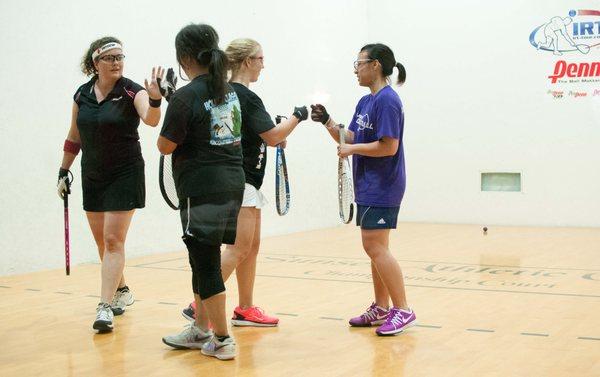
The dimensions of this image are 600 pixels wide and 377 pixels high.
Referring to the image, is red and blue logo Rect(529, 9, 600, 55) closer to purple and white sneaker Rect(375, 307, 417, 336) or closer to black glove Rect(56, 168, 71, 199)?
purple and white sneaker Rect(375, 307, 417, 336)

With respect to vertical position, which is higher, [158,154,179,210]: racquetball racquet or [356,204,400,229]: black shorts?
[158,154,179,210]: racquetball racquet

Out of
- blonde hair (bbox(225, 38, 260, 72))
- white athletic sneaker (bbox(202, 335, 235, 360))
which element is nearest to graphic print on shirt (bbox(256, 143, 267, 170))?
blonde hair (bbox(225, 38, 260, 72))

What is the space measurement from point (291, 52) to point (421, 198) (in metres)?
2.71

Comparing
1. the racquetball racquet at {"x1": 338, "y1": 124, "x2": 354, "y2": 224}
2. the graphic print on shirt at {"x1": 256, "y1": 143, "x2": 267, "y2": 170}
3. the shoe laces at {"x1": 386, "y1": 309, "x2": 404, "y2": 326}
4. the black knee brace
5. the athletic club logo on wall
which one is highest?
the athletic club logo on wall

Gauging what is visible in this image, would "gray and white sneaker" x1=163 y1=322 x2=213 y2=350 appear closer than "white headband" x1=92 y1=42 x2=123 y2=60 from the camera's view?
Yes

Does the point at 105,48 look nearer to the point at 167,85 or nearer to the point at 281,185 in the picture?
the point at 167,85

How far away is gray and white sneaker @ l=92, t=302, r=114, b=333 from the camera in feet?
14.3

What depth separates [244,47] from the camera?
4.31 m

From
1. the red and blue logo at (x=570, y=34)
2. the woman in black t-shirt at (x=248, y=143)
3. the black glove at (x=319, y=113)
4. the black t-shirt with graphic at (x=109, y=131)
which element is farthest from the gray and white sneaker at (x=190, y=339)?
the red and blue logo at (x=570, y=34)

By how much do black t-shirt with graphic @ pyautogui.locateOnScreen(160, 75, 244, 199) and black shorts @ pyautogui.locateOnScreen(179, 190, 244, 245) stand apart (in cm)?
3

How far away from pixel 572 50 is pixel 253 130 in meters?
7.36

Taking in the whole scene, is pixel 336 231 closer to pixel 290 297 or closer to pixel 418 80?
pixel 418 80

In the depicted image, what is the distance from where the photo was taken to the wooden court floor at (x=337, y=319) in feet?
12.1

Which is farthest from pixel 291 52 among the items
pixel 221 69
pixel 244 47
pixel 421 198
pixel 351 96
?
pixel 221 69
